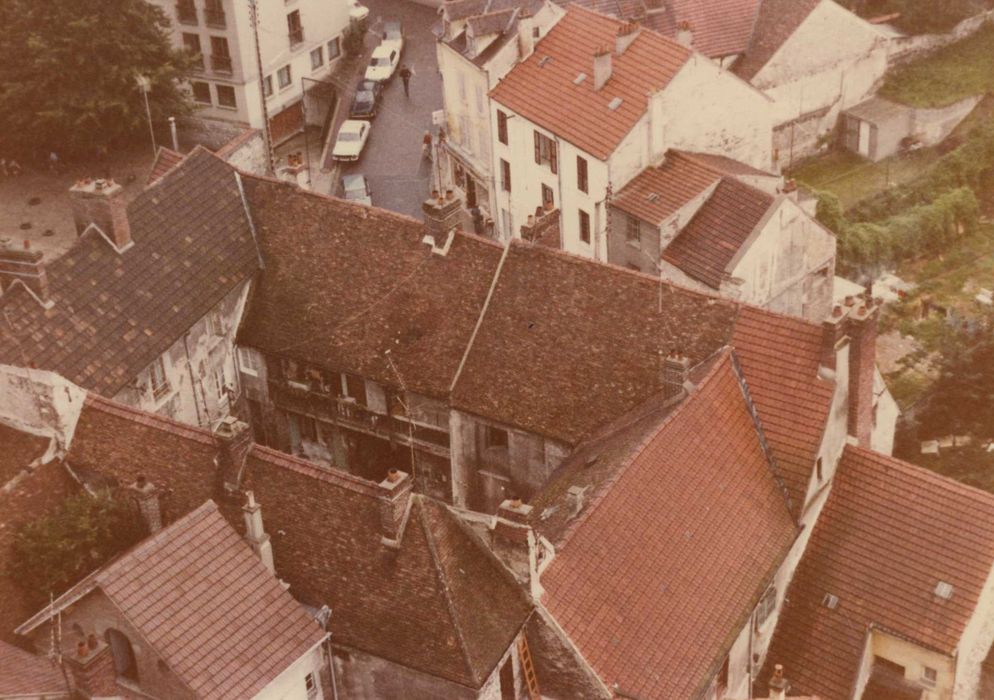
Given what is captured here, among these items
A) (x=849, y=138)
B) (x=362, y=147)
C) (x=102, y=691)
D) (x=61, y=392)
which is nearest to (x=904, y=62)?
(x=849, y=138)

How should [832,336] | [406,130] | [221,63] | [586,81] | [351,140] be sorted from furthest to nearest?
[406,130] → [221,63] → [351,140] → [586,81] → [832,336]

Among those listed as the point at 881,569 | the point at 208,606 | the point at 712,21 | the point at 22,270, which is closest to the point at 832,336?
the point at 881,569

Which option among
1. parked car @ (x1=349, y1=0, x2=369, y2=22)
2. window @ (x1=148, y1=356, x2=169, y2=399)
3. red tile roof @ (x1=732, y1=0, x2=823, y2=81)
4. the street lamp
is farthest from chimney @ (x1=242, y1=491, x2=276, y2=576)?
parked car @ (x1=349, y1=0, x2=369, y2=22)

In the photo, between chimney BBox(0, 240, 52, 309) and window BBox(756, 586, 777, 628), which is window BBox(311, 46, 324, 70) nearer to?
chimney BBox(0, 240, 52, 309)

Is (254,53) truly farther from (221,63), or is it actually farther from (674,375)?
(674,375)

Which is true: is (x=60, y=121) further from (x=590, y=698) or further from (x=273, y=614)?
(x=590, y=698)

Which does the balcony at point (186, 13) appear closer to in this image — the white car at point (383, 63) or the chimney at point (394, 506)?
the white car at point (383, 63)

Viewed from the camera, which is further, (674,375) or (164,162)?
(164,162)

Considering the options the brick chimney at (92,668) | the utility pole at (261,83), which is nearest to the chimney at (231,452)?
the brick chimney at (92,668)
